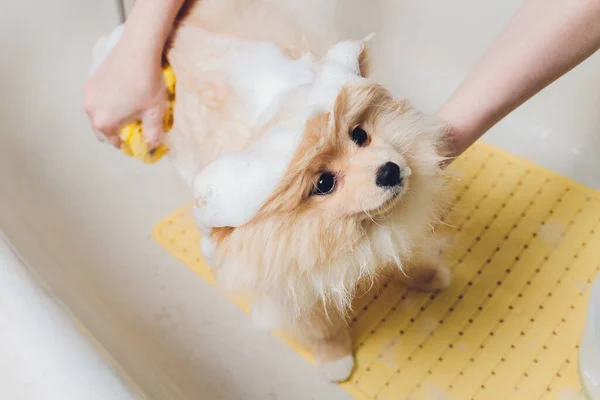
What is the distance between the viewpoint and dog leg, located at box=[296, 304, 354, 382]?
0.86 m

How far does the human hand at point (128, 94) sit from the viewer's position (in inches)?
31.6

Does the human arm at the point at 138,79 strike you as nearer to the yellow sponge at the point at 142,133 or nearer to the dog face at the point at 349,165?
the yellow sponge at the point at 142,133

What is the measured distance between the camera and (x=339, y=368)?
924mm

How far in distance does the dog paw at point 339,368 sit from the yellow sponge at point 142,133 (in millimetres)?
464

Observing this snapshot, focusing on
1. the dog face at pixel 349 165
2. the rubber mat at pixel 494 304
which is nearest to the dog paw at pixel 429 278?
the rubber mat at pixel 494 304

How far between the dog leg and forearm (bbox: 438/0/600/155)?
35 cm

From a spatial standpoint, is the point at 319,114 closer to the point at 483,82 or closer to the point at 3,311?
the point at 483,82

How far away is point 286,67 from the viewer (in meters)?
0.69

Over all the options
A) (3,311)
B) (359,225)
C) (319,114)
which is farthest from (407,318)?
(3,311)

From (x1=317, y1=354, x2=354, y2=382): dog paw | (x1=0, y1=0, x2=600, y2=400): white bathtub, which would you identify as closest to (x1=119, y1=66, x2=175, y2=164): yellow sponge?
(x1=0, y1=0, x2=600, y2=400): white bathtub

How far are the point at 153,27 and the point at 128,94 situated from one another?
108 mm

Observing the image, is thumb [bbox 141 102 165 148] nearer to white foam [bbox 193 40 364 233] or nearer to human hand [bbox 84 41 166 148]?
human hand [bbox 84 41 166 148]

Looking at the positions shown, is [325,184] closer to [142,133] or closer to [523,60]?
[523,60]

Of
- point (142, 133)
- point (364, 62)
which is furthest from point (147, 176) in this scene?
point (364, 62)
